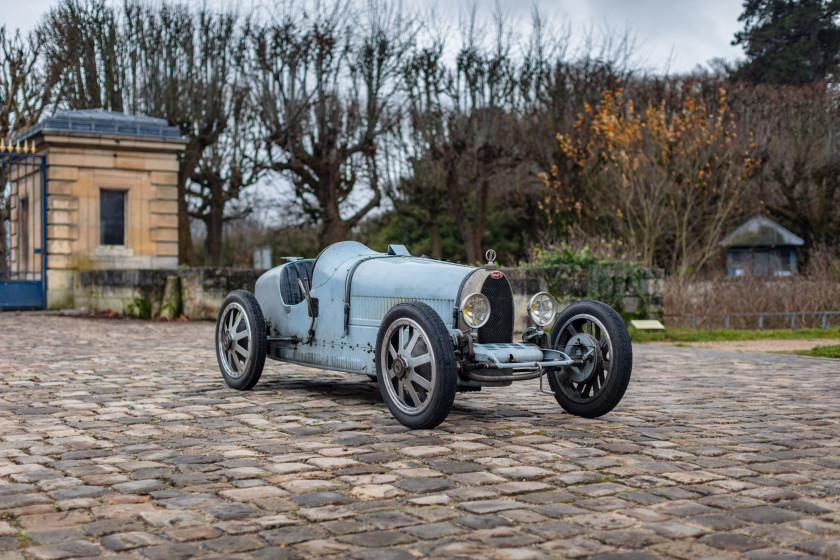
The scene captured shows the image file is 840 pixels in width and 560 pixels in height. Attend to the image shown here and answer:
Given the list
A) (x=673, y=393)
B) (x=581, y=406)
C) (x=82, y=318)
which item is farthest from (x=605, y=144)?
(x=581, y=406)

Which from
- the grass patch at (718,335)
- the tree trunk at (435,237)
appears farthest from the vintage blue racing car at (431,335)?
the tree trunk at (435,237)

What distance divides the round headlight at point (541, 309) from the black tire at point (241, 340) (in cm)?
235

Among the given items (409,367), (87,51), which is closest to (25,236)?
(87,51)

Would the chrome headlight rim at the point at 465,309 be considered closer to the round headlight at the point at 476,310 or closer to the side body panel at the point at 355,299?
the round headlight at the point at 476,310

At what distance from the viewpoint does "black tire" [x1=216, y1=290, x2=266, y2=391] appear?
24.0ft

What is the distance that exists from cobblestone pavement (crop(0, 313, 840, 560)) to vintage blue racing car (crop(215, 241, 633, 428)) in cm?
25

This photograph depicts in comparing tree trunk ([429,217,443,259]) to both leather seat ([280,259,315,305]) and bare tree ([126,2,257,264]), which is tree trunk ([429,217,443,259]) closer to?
bare tree ([126,2,257,264])

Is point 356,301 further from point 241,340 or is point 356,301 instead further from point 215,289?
point 215,289

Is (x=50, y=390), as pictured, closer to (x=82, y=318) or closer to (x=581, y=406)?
(x=581, y=406)

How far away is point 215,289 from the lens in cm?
1689

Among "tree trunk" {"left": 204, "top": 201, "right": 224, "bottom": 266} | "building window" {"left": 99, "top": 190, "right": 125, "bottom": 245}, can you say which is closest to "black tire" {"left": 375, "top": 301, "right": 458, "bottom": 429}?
"building window" {"left": 99, "top": 190, "right": 125, "bottom": 245}

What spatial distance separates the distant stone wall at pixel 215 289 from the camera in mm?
15453

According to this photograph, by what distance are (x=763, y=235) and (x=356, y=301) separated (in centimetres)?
3136

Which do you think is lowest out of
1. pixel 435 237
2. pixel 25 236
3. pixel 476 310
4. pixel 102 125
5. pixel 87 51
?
pixel 476 310
